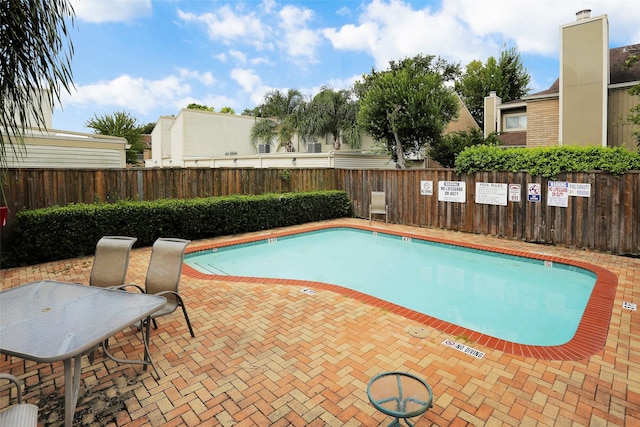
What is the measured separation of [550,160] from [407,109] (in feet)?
24.8

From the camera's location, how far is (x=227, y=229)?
→ 9.44m

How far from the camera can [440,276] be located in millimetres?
6895

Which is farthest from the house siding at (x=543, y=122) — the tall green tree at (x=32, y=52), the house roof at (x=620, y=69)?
the tall green tree at (x=32, y=52)

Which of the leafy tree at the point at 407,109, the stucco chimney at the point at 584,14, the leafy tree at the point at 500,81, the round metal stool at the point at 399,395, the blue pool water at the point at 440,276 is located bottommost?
the blue pool water at the point at 440,276

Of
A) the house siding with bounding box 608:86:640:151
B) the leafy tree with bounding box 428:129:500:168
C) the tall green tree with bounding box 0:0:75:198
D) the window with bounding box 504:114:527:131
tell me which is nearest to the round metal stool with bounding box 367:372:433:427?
the tall green tree with bounding box 0:0:75:198

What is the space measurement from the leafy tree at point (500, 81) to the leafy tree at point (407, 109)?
16.4m

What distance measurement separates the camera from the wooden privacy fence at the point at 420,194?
7.25 m

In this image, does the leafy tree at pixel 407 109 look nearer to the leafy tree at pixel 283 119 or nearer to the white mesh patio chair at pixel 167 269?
the leafy tree at pixel 283 119

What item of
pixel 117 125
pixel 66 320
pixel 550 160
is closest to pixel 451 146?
pixel 550 160

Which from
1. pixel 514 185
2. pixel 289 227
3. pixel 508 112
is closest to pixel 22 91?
pixel 289 227

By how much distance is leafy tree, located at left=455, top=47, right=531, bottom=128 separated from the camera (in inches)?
1137

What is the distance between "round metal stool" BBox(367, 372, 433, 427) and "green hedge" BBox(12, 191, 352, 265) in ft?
22.4

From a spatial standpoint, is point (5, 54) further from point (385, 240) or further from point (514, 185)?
point (514, 185)

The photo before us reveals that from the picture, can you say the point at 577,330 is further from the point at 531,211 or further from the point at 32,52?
the point at 32,52
